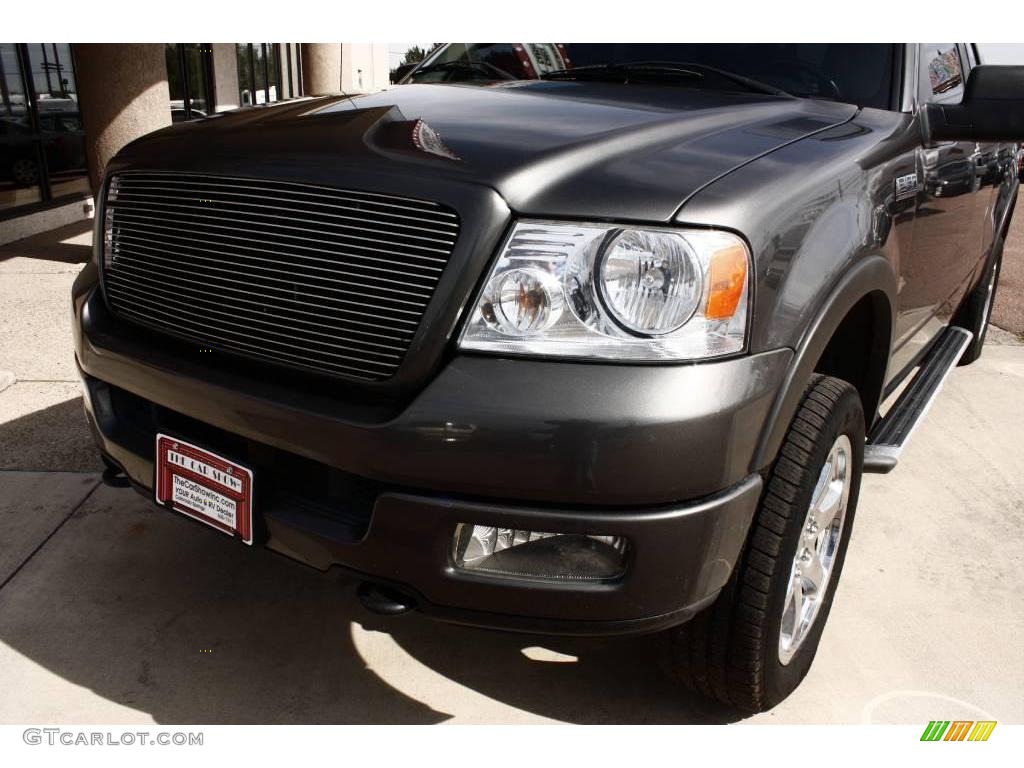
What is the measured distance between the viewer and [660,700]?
2170 millimetres

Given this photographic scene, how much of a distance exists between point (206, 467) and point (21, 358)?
2.99 meters

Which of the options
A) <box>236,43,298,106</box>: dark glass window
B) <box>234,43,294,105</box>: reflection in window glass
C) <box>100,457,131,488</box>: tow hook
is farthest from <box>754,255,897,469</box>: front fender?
<box>236,43,298,106</box>: dark glass window

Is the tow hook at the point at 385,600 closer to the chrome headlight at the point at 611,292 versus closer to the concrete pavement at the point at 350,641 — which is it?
the concrete pavement at the point at 350,641

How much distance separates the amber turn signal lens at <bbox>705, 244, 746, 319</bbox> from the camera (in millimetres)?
1590

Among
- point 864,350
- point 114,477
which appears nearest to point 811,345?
point 864,350

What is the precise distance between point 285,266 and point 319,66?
9.01 meters

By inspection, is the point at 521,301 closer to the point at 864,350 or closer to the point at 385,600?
the point at 385,600

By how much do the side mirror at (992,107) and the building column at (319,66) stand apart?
8284mm

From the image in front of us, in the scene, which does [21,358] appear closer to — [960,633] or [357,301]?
[357,301]

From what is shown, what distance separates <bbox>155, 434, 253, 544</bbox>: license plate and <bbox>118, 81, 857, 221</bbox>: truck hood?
1.95ft

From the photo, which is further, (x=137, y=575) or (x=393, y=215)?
(x=137, y=575)

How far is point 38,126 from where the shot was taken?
7949 mm

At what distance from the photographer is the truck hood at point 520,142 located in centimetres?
164
